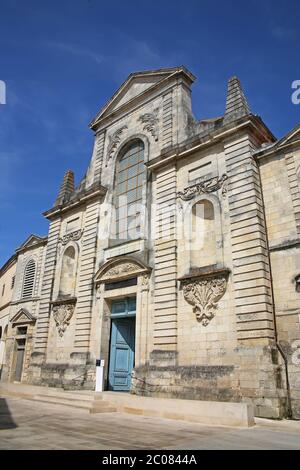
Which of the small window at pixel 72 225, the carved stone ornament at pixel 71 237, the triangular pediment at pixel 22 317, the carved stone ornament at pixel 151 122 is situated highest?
the carved stone ornament at pixel 151 122

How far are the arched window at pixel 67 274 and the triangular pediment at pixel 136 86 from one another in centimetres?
666

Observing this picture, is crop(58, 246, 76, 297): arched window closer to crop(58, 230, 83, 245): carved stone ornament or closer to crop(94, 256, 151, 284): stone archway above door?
crop(58, 230, 83, 245): carved stone ornament

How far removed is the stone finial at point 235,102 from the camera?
12008 mm

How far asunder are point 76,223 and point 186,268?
24.2 ft

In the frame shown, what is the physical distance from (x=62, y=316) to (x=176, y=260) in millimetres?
6420

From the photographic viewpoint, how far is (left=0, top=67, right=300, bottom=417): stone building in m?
9.58

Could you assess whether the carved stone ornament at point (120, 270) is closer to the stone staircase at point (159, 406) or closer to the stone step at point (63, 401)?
the stone staircase at point (159, 406)

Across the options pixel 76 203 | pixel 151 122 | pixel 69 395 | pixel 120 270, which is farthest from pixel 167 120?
pixel 69 395

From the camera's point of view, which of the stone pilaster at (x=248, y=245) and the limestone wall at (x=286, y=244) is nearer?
the limestone wall at (x=286, y=244)

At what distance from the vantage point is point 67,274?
56.1 ft

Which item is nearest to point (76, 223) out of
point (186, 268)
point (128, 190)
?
point (128, 190)

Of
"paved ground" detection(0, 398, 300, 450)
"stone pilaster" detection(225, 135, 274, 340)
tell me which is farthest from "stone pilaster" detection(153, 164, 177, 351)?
"paved ground" detection(0, 398, 300, 450)

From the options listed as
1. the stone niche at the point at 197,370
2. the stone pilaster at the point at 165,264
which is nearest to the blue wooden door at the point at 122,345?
the stone niche at the point at 197,370

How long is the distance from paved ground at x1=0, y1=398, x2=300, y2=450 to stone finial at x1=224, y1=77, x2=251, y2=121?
8999mm
